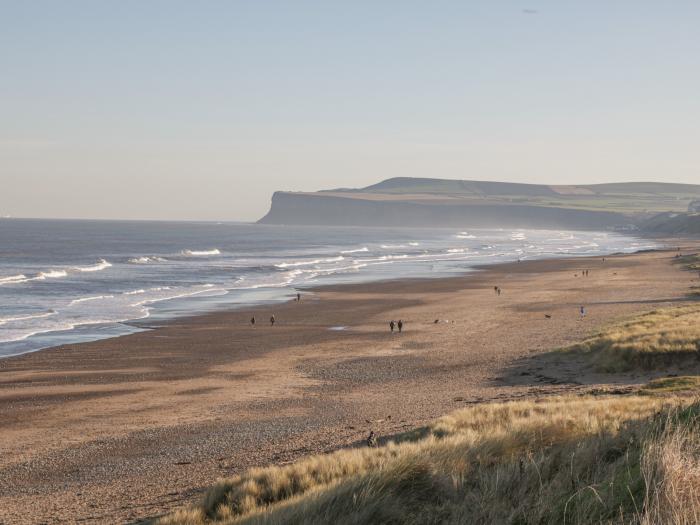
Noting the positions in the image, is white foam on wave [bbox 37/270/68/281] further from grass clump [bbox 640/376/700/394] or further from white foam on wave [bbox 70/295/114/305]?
grass clump [bbox 640/376/700/394]

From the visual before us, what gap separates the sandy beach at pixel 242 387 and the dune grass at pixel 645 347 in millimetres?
1026

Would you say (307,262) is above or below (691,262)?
above

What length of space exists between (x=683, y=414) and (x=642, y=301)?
41.3m

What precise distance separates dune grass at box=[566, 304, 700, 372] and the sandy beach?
1.03 m

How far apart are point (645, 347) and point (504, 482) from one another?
18.7 metres

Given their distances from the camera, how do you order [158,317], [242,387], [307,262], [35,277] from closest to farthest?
[242,387]
[158,317]
[35,277]
[307,262]

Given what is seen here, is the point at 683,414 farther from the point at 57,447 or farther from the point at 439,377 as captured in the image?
the point at 439,377

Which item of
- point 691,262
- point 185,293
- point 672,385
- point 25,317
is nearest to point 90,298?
point 185,293

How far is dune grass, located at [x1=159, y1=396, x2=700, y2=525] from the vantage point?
6.85 metres

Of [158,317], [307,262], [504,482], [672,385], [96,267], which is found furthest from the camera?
[307,262]

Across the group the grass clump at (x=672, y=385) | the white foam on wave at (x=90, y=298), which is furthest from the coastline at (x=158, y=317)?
the grass clump at (x=672, y=385)

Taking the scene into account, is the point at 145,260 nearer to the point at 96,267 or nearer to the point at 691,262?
the point at 96,267

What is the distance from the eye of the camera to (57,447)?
18.9 m

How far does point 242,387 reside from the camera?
26.6 m
